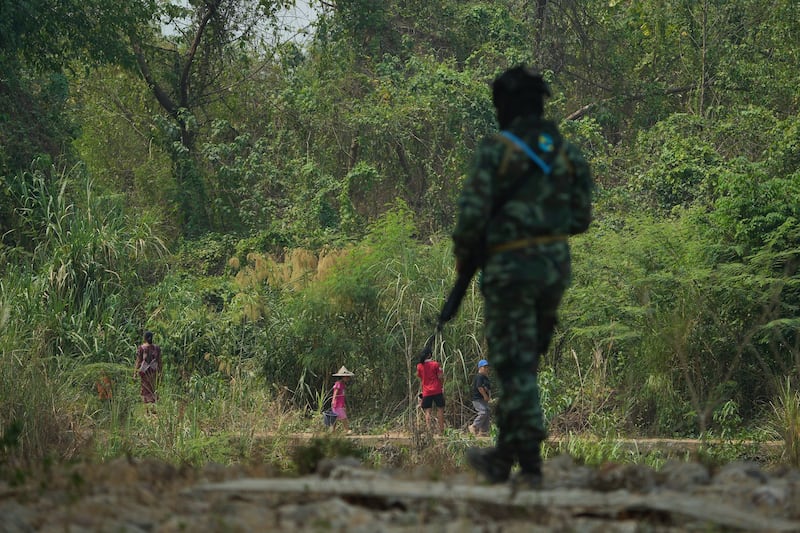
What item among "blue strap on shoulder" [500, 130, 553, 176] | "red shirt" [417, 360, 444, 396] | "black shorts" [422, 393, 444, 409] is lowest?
A: "black shorts" [422, 393, 444, 409]

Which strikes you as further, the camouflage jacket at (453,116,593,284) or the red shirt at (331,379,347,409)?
the red shirt at (331,379,347,409)

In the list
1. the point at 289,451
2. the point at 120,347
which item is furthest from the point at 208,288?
the point at 289,451

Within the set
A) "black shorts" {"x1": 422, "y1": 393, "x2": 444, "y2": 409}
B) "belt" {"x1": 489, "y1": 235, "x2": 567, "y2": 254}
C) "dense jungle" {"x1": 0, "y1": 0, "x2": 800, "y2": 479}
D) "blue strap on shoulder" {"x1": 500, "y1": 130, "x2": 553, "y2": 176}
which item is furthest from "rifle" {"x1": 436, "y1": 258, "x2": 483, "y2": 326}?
"black shorts" {"x1": 422, "y1": 393, "x2": 444, "y2": 409}

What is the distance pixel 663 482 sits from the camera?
5555 millimetres

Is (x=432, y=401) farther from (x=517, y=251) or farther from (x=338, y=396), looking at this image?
(x=517, y=251)

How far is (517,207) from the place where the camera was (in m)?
5.44

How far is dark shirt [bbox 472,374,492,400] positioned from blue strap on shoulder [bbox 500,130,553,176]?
369 inches

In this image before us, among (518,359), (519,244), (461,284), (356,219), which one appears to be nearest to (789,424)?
(461,284)

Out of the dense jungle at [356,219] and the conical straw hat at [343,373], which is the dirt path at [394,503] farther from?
the conical straw hat at [343,373]

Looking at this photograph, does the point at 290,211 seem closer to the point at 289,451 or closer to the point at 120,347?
the point at 120,347

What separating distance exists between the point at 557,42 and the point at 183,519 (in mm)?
25967

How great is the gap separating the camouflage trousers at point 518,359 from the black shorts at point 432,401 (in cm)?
896

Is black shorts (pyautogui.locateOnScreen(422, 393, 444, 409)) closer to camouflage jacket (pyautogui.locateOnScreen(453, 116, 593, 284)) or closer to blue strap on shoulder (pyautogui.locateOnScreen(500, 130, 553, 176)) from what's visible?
camouflage jacket (pyautogui.locateOnScreen(453, 116, 593, 284))

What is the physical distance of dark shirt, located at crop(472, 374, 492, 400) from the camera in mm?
14734
